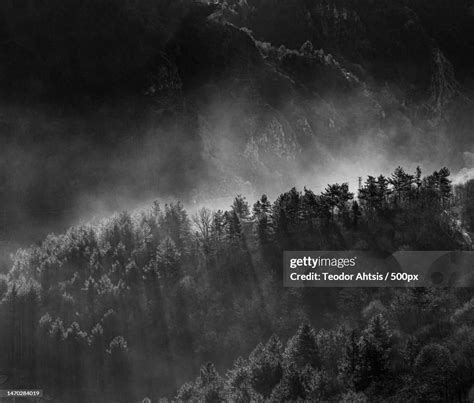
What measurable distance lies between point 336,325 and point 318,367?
20.9m

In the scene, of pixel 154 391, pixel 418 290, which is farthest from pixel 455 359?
pixel 154 391

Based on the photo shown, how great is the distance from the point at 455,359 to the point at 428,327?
12.7m

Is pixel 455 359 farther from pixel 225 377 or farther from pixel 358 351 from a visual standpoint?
pixel 225 377

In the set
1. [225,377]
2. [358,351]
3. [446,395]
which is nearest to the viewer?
[446,395]

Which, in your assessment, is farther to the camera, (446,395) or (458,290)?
(458,290)

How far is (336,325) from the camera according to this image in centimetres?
19775

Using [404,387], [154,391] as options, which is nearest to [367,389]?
[404,387]

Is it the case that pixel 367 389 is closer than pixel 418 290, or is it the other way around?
pixel 367 389

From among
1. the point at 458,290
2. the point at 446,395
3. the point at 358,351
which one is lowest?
the point at 446,395

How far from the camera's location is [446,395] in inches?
6457

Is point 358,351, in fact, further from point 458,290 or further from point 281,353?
point 458,290

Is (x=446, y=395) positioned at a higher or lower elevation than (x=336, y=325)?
lower

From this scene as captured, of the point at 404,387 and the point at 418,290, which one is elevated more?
the point at 418,290

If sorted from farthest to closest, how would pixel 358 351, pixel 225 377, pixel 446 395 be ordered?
1. pixel 225 377
2. pixel 358 351
3. pixel 446 395
